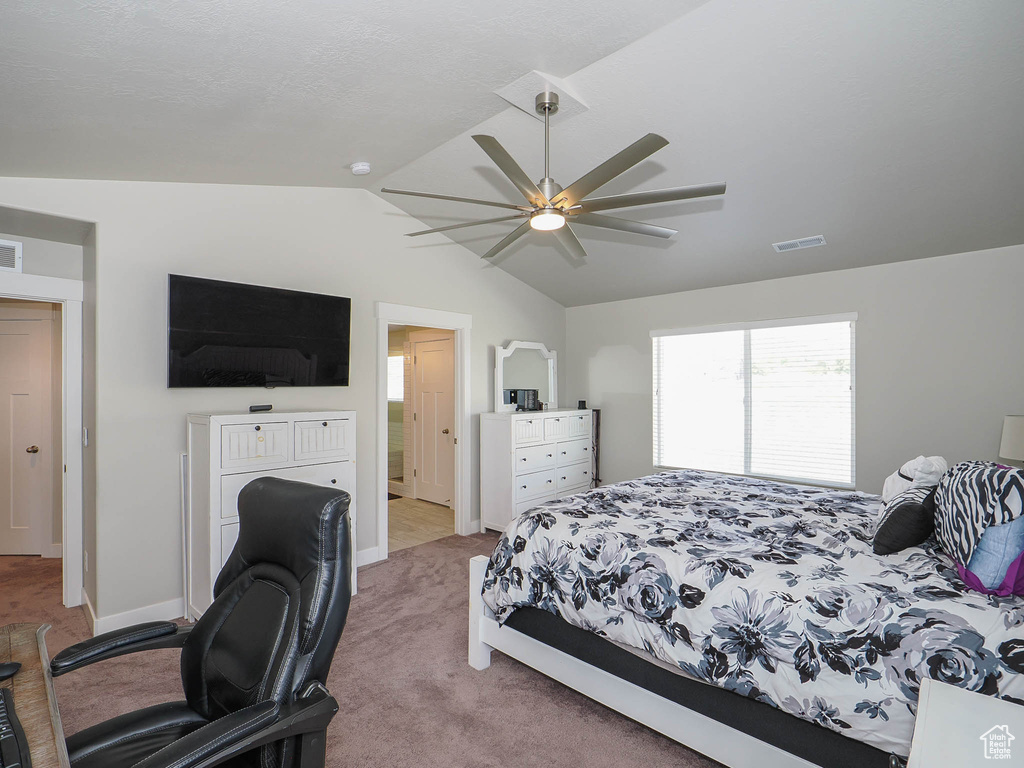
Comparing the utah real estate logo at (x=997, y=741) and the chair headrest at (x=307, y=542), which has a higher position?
the chair headrest at (x=307, y=542)

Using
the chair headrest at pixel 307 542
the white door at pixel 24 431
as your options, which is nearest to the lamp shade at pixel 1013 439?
the chair headrest at pixel 307 542

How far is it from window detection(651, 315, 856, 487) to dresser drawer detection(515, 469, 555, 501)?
116 cm

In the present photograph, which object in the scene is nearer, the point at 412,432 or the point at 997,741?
the point at 997,741

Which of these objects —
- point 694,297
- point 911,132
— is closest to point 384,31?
point 911,132

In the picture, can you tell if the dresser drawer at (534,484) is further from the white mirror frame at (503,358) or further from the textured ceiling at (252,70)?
the textured ceiling at (252,70)

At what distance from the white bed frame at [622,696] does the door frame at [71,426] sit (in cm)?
273

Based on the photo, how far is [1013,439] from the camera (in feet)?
10.4

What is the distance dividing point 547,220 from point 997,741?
2.18 meters

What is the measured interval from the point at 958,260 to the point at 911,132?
5.62 ft

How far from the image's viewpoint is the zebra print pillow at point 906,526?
2.06 metres

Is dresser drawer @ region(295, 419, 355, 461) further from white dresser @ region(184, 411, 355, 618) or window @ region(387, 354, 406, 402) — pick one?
window @ region(387, 354, 406, 402)

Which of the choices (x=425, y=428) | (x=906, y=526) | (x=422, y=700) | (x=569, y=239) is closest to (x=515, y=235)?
(x=569, y=239)

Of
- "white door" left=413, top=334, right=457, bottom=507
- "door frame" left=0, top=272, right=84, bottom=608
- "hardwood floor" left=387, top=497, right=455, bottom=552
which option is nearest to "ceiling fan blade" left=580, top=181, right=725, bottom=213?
"door frame" left=0, top=272, right=84, bottom=608

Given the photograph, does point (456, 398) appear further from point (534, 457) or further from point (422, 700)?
point (422, 700)
